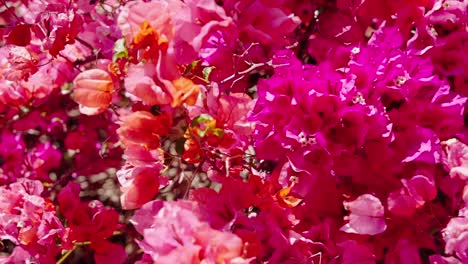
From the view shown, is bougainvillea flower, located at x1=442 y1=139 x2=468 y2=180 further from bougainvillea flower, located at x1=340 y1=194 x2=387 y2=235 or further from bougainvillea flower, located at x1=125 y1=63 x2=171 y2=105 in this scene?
bougainvillea flower, located at x1=125 y1=63 x2=171 y2=105

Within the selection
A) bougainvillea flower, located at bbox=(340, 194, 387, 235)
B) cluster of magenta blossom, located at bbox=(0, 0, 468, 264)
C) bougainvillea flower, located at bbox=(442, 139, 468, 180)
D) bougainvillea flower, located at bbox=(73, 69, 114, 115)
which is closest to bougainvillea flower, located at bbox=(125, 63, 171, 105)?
cluster of magenta blossom, located at bbox=(0, 0, 468, 264)

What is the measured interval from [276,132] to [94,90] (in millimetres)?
309

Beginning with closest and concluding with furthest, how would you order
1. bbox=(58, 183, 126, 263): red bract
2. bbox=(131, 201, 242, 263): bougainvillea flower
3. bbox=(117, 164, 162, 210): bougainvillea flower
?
bbox=(131, 201, 242, 263): bougainvillea flower, bbox=(117, 164, 162, 210): bougainvillea flower, bbox=(58, 183, 126, 263): red bract

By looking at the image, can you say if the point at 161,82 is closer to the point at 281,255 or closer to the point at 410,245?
the point at 281,255

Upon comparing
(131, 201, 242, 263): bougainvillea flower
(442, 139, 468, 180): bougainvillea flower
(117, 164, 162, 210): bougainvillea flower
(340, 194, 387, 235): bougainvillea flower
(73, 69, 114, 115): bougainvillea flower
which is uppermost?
(73, 69, 114, 115): bougainvillea flower

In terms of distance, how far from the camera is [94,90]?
896mm

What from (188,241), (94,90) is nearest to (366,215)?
(188,241)

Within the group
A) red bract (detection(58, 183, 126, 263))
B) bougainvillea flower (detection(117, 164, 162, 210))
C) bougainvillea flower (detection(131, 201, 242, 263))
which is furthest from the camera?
red bract (detection(58, 183, 126, 263))

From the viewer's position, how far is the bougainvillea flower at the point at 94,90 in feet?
2.90

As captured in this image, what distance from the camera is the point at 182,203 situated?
79 centimetres

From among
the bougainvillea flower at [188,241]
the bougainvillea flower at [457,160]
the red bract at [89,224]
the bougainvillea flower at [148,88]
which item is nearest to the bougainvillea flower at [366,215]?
the bougainvillea flower at [457,160]

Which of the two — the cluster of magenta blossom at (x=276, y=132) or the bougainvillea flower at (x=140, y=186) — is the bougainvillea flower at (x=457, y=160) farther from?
the bougainvillea flower at (x=140, y=186)

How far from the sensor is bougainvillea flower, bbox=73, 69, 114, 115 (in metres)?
0.88

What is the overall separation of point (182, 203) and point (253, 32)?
0.27 m
